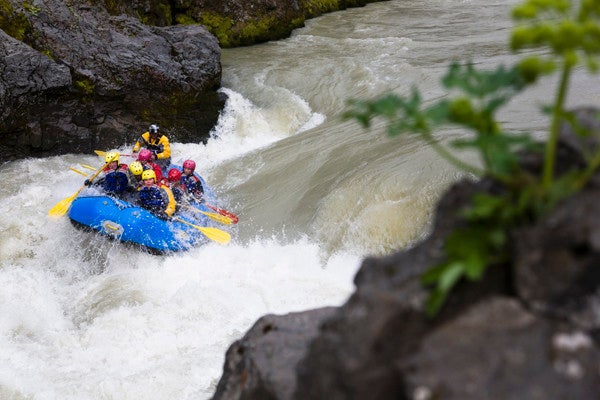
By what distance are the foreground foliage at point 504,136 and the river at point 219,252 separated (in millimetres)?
3457

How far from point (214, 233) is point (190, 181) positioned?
3.18 feet

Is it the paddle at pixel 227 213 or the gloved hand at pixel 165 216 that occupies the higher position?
the gloved hand at pixel 165 216

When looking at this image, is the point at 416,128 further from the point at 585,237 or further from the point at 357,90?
the point at 357,90

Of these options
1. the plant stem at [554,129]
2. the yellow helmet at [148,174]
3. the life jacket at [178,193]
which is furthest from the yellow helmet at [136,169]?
the plant stem at [554,129]

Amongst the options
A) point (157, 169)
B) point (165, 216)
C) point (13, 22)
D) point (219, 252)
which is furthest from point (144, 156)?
point (13, 22)

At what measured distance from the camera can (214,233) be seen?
7230 mm

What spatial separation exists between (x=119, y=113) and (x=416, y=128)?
A: 905 centimetres

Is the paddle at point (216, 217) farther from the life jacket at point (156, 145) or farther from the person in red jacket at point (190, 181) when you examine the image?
the life jacket at point (156, 145)

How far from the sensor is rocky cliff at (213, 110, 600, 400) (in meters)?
1.58

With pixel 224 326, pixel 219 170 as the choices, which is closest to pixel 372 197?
pixel 224 326

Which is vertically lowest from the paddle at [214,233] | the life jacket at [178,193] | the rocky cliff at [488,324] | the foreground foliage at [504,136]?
the paddle at [214,233]


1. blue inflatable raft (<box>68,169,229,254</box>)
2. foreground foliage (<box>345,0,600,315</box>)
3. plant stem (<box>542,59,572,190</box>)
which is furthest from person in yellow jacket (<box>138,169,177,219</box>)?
plant stem (<box>542,59,572,190</box>)

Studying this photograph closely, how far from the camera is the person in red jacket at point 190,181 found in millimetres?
7848

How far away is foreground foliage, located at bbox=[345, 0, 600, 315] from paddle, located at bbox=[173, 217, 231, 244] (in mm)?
5422
